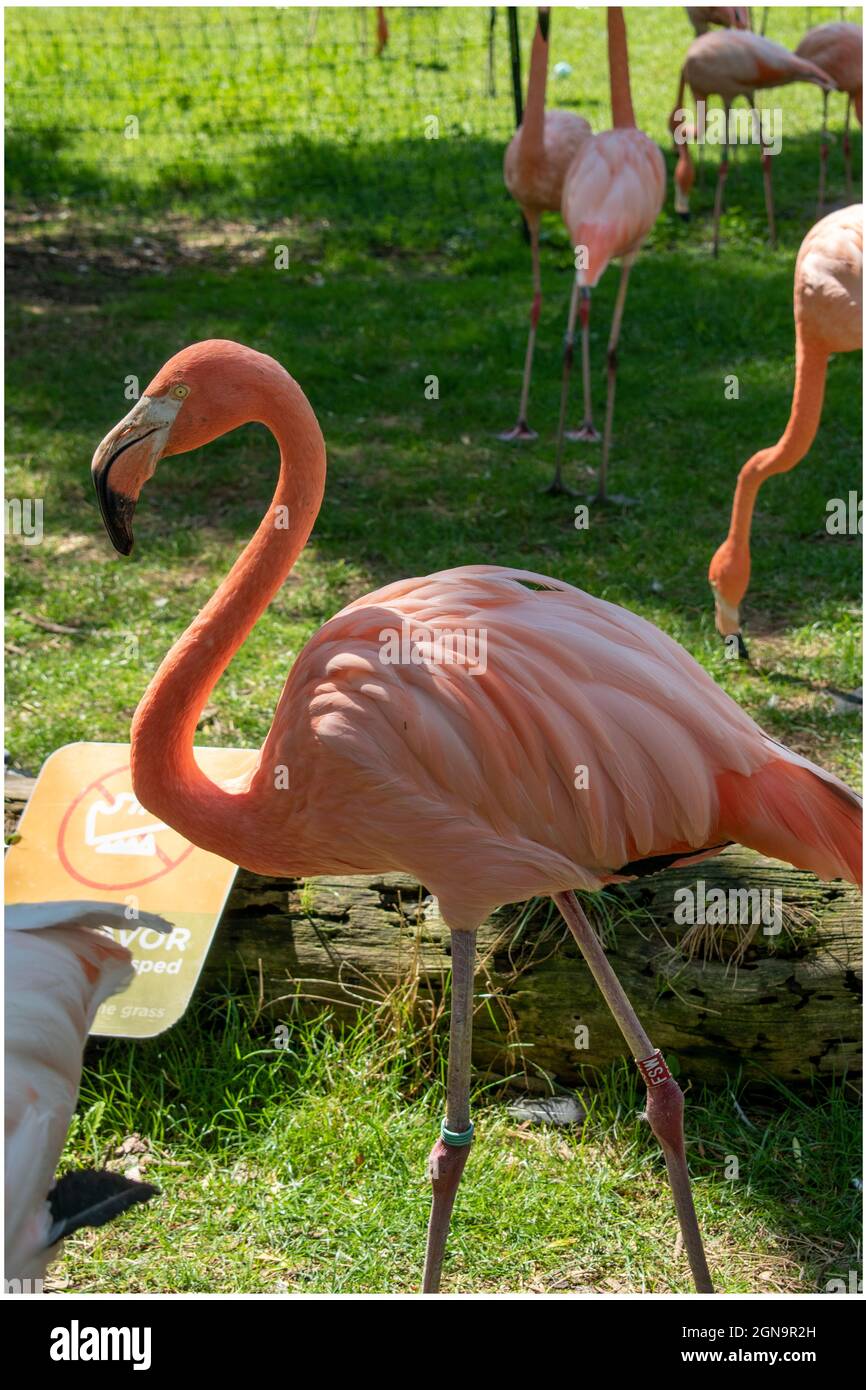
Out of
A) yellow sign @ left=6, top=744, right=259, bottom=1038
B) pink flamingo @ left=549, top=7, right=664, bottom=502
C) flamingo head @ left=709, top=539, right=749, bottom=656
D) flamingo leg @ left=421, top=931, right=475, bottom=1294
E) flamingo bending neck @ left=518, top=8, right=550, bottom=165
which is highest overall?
flamingo bending neck @ left=518, top=8, right=550, bottom=165

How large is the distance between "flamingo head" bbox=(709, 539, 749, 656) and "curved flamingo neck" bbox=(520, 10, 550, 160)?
296cm

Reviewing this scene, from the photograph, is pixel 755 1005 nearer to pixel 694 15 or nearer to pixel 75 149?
pixel 75 149

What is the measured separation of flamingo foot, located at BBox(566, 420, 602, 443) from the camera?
22.4 feet

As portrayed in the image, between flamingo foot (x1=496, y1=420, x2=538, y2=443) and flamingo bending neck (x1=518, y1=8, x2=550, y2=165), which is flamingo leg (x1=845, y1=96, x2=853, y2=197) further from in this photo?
flamingo foot (x1=496, y1=420, x2=538, y2=443)

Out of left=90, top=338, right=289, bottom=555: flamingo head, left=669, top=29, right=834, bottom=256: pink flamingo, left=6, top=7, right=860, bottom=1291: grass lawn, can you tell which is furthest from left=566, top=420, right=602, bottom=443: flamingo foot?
left=90, top=338, right=289, bottom=555: flamingo head

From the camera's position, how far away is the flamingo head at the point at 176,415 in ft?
7.73

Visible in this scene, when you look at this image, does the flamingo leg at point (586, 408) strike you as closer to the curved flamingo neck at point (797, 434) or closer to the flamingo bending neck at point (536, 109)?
the flamingo bending neck at point (536, 109)

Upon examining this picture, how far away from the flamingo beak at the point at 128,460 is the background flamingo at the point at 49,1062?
648 millimetres

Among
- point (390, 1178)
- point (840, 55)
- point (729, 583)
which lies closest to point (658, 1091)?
point (390, 1178)

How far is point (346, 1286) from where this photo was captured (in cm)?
278

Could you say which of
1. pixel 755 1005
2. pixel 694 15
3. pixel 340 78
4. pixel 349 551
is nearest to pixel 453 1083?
pixel 755 1005

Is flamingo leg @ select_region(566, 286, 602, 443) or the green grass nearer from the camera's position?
the green grass

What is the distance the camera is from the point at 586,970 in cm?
318

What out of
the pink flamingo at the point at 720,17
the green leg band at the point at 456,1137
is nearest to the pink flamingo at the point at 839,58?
the pink flamingo at the point at 720,17
